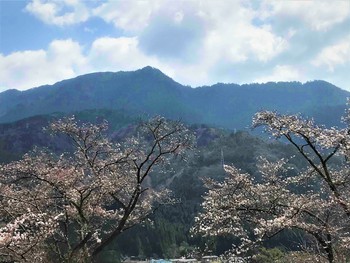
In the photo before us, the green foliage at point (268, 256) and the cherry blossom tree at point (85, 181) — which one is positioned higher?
the cherry blossom tree at point (85, 181)

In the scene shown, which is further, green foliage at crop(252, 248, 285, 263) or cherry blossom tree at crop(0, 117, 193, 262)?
green foliage at crop(252, 248, 285, 263)

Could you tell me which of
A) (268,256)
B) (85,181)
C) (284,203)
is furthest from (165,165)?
(268,256)

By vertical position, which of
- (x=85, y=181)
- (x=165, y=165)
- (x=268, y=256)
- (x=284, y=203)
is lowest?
(x=268, y=256)

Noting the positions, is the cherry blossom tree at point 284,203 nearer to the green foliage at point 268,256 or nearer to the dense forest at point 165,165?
the dense forest at point 165,165

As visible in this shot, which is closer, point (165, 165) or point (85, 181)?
point (85, 181)

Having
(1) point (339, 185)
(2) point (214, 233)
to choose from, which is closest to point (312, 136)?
(1) point (339, 185)

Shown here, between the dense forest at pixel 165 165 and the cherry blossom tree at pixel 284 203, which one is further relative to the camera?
the dense forest at pixel 165 165

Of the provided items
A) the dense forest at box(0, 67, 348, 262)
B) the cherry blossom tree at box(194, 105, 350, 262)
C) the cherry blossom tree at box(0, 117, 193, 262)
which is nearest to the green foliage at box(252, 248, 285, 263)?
the dense forest at box(0, 67, 348, 262)

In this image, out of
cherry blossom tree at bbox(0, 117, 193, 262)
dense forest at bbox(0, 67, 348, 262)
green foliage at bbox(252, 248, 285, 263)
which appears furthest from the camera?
green foliage at bbox(252, 248, 285, 263)

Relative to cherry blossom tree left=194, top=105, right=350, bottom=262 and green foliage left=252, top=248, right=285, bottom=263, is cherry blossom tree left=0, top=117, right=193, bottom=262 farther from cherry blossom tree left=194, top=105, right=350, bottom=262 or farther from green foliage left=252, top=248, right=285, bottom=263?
green foliage left=252, top=248, right=285, bottom=263

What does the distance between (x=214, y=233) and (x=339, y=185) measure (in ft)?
13.5

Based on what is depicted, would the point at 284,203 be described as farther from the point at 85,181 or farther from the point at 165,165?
the point at 85,181

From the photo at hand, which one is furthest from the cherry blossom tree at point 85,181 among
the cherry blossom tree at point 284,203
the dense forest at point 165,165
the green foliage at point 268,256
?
the green foliage at point 268,256

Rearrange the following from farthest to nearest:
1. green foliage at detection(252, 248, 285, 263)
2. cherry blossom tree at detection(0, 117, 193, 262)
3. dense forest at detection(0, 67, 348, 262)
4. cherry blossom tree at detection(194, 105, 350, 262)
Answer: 1. green foliage at detection(252, 248, 285, 263)
2. cherry blossom tree at detection(0, 117, 193, 262)
3. dense forest at detection(0, 67, 348, 262)
4. cherry blossom tree at detection(194, 105, 350, 262)
